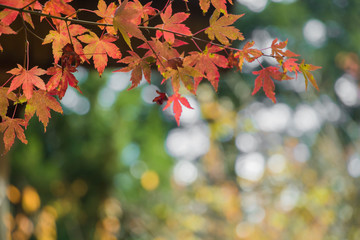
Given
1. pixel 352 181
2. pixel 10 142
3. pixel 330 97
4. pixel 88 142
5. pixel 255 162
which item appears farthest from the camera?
pixel 255 162

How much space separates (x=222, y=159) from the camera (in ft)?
18.3

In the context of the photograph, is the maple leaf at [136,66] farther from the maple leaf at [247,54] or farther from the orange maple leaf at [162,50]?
the maple leaf at [247,54]

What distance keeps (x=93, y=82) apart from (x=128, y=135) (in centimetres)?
79

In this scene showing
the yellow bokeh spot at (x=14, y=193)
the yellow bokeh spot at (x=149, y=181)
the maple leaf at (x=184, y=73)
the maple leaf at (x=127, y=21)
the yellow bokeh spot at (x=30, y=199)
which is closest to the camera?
the maple leaf at (x=127, y=21)

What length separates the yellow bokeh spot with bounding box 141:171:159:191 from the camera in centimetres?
498

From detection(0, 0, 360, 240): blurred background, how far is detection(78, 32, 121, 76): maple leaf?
3626 millimetres

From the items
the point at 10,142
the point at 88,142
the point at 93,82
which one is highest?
the point at 10,142

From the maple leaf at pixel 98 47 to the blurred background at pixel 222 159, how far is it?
3626mm

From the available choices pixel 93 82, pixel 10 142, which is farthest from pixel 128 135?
pixel 10 142

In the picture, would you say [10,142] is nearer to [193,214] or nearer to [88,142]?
[88,142]

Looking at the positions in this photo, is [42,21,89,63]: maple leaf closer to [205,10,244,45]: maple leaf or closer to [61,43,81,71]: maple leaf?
[61,43,81,71]: maple leaf

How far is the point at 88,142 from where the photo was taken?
4.56 meters

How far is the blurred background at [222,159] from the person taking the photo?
4.30 meters

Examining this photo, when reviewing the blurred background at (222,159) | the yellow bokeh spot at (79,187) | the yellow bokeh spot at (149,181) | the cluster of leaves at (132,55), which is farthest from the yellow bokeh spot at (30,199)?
the cluster of leaves at (132,55)
